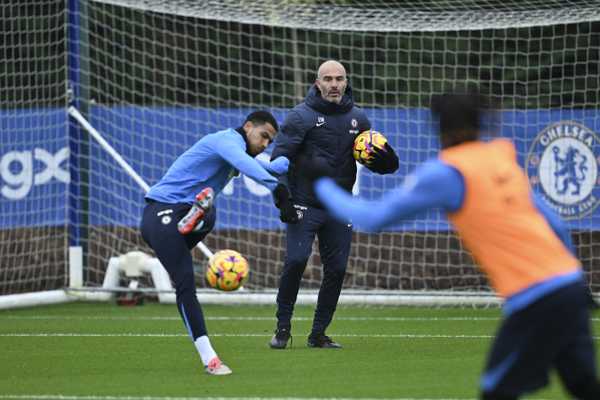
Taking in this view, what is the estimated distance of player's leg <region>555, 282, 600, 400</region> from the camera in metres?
5.59

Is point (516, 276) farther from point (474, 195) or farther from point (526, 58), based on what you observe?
point (526, 58)

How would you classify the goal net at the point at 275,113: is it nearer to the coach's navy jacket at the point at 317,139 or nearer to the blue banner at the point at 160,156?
the blue banner at the point at 160,156

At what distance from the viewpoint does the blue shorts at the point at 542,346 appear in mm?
5586

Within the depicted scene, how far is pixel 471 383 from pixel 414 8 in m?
9.21

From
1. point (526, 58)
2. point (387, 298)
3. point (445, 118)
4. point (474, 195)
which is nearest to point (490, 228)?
point (474, 195)

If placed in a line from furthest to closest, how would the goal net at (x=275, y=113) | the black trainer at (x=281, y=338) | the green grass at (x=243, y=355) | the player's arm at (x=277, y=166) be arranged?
the goal net at (x=275, y=113) < the black trainer at (x=281, y=338) < the player's arm at (x=277, y=166) < the green grass at (x=243, y=355)

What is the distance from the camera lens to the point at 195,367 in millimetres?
9688

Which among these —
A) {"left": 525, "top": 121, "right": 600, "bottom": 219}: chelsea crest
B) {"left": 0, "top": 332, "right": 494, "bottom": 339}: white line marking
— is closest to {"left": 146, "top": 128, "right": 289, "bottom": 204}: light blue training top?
{"left": 0, "top": 332, "right": 494, "bottom": 339}: white line marking

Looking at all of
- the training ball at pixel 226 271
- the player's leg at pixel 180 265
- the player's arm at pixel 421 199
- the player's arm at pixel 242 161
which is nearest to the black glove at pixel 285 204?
the player's arm at pixel 242 161

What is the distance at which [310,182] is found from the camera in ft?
35.7

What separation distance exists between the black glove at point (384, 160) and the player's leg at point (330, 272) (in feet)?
1.80

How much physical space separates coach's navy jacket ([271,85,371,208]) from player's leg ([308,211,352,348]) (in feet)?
0.81

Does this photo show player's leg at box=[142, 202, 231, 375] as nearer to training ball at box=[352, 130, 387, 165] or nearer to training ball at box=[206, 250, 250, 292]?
training ball at box=[206, 250, 250, 292]

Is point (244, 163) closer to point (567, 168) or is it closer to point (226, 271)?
point (226, 271)
